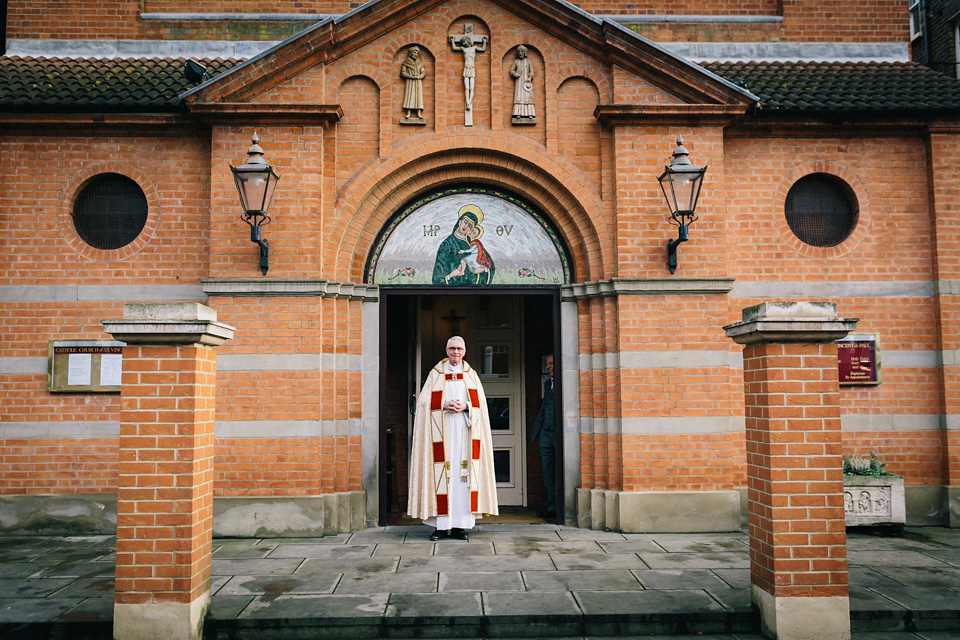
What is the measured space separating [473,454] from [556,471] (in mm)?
1185

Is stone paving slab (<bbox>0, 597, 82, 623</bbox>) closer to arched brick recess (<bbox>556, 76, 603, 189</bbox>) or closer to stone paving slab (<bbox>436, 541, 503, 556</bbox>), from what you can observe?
stone paving slab (<bbox>436, 541, 503, 556</bbox>)

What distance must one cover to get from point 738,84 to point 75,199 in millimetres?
8112

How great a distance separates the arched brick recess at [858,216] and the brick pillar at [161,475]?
6693mm

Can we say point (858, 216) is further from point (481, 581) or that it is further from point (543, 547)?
point (481, 581)

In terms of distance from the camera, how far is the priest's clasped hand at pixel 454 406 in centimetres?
734

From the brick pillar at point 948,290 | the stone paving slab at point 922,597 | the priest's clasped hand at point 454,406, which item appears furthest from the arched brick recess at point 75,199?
the brick pillar at point 948,290

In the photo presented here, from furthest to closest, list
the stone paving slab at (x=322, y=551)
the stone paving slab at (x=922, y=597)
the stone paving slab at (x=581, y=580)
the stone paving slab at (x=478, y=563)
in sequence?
the stone paving slab at (x=322, y=551)
the stone paving slab at (x=478, y=563)
the stone paving slab at (x=581, y=580)
the stone paving slab at (x=922, y=597)

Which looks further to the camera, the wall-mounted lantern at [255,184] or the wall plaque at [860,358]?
the wall plaque at [860,358]

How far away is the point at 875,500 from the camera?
7387 millimetres

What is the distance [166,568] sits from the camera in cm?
457

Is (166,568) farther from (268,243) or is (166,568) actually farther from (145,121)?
(145,121)

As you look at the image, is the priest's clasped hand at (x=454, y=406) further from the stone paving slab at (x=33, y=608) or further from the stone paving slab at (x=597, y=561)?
the stone paving slab at (x=33, y=608)

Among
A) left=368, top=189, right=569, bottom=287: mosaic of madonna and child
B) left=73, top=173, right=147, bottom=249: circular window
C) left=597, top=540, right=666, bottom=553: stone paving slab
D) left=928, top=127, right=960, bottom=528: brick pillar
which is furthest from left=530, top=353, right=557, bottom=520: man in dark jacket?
left=73, top=173, right=147, bottom=249: circular window

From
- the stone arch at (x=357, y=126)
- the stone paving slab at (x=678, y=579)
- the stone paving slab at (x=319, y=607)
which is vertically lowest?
the stone paving slab at (x=678, y=579)
